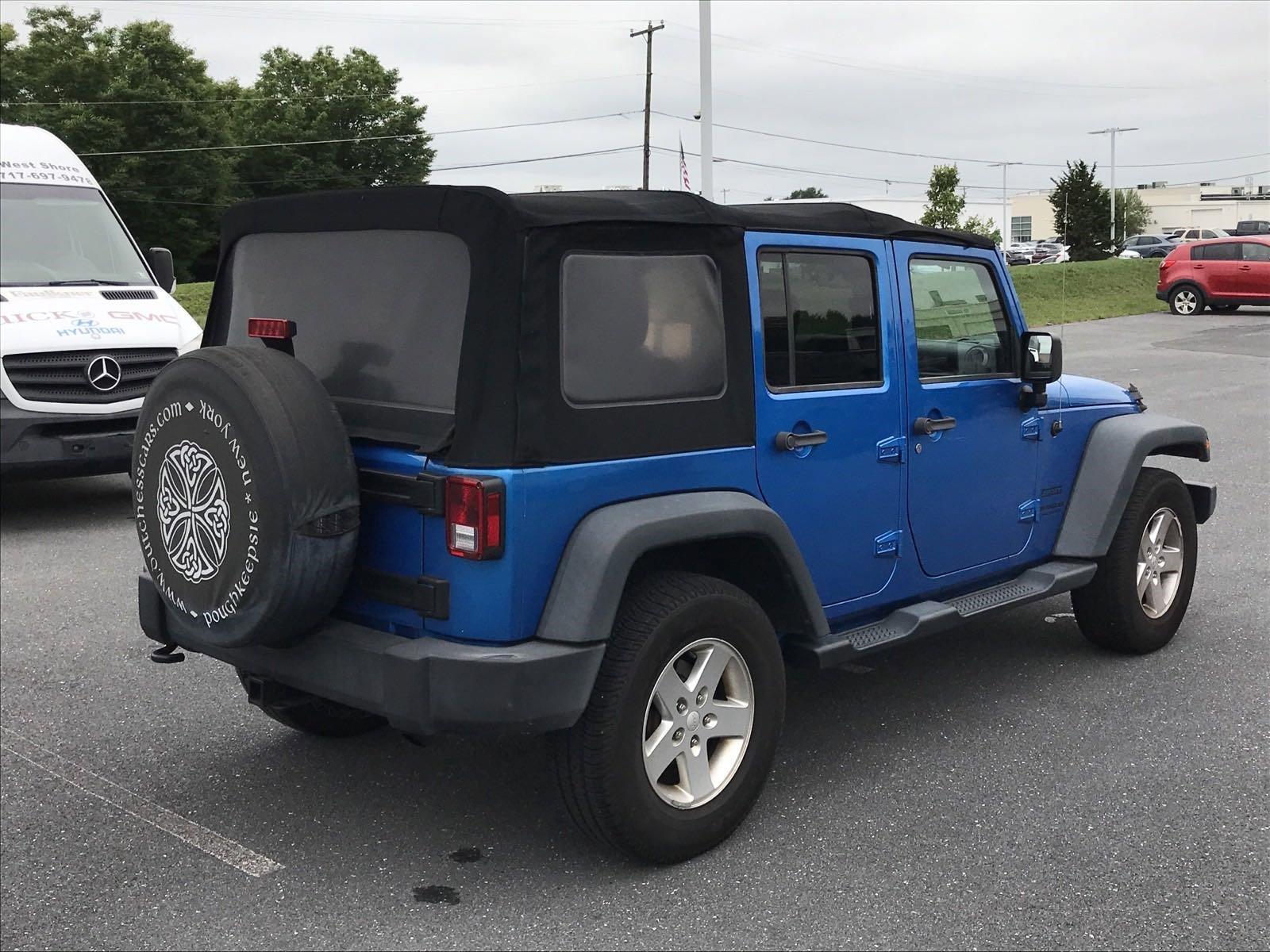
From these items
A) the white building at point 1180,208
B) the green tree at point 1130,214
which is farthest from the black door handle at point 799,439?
the white building at point 1180,208

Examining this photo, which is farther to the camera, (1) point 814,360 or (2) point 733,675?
(1) point 814,360

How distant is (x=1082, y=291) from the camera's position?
33875 mm

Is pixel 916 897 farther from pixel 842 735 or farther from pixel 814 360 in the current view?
pixel 814 360

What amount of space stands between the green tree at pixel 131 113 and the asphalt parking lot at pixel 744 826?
50.2 meters

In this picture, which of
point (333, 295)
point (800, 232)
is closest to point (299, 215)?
point (333, 295)

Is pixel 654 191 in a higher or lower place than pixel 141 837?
higher

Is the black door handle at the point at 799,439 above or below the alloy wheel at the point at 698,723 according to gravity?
above

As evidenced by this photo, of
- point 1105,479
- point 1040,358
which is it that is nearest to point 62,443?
point 1040,358

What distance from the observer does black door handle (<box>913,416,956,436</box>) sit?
4.66 m

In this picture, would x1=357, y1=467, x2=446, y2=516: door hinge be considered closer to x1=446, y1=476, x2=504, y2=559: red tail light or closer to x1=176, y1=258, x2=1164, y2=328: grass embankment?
x1=446, y1=476, x2=504, y2=559: red tail light

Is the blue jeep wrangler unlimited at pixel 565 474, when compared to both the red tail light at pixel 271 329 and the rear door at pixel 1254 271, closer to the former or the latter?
the red tail light at pixel 271 329

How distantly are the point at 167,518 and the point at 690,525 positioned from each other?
151 centimetres

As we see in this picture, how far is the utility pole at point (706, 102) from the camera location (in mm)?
21516

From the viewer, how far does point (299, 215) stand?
4.19 m
